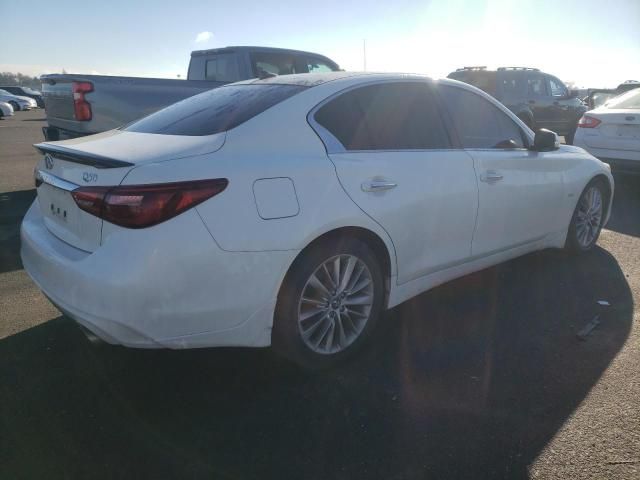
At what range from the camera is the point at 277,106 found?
9.04 feet

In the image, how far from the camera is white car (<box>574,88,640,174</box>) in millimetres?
7152

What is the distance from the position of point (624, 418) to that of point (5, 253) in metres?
4.93

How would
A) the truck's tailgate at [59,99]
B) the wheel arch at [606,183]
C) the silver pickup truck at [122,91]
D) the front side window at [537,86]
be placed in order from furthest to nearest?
the front side window at [537,86], the truck's tailgate at [59,99], the silver pickup truck at [122,91], the wheel arch at [606,183]

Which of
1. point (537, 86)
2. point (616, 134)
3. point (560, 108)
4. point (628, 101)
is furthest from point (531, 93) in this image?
point (616, 134)

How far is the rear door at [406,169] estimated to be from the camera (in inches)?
111

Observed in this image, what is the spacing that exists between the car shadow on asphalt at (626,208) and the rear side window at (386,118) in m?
3.46

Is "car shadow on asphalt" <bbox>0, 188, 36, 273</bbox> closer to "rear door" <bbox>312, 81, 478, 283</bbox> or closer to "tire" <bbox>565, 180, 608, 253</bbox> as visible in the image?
"rear door" <bbox>312, 81, 478, 283</bbox>

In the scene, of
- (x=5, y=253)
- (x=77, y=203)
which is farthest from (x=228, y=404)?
(x=5, y=253)

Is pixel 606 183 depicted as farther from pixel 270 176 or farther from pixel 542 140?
pixel 270 176

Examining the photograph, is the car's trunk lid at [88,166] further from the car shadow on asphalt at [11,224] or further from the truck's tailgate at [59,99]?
the truck's tailgate at [59,99]

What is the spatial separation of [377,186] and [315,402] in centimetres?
119

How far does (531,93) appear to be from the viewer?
40.6 ft

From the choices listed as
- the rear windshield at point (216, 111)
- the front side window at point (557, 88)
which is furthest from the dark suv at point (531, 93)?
the rear windshield at point (216, 111)

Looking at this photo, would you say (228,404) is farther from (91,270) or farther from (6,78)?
(6,78)
